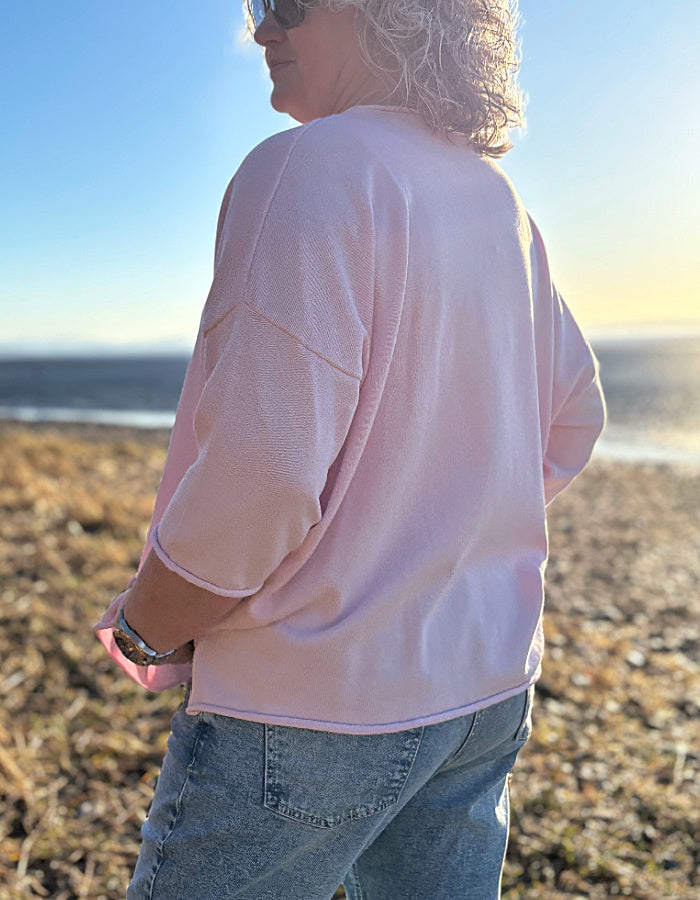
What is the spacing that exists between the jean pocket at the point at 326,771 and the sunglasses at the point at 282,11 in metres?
0.99

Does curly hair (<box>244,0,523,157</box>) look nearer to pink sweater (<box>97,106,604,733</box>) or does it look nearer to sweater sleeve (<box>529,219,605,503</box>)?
pink sweater (<box>97,106,604,733</box>)

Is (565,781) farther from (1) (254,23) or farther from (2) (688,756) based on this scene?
(1) (254,23)

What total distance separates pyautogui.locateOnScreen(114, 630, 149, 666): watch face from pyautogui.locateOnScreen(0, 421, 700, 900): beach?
1.64m

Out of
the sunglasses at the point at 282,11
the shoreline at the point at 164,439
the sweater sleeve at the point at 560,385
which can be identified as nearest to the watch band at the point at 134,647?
the sweater sleeve at the point at 560,385

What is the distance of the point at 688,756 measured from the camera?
323 centimetres

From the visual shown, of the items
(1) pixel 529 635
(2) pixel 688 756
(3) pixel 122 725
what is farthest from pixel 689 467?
(1) pixel 529 635

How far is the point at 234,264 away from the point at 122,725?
2.77m

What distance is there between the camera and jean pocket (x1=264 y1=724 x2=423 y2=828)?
106cm

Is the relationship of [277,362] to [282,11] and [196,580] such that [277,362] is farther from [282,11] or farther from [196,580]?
[282,11]

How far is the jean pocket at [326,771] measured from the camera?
3.48ft

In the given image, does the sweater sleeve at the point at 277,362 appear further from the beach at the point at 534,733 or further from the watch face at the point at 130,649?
the beach at the point at 534,733

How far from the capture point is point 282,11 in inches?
46.4

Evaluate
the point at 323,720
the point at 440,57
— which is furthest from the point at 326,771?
the point at 440,57

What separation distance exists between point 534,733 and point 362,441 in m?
2.72
